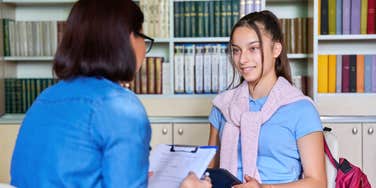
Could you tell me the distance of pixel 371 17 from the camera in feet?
9.95

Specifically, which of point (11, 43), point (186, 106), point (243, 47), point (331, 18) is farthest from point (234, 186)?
point (11, 43)

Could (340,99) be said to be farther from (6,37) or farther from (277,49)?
(6,37)

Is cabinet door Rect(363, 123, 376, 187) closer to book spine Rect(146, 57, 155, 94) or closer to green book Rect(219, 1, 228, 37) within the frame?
green book Rect(219, 1, 228, 37)

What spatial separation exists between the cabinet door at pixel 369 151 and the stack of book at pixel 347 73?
253mm

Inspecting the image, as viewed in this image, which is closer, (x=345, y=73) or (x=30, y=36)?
(x=345, y=73)

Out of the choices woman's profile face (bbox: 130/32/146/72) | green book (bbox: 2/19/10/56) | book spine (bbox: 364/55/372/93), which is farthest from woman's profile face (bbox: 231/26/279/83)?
green book (bbox: 2/19/10/56)

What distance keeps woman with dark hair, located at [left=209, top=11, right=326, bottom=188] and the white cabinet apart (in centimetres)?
139

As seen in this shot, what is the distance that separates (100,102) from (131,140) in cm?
9

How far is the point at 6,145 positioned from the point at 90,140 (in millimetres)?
2335

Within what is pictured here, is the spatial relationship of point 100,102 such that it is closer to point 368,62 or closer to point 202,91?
point 202,91

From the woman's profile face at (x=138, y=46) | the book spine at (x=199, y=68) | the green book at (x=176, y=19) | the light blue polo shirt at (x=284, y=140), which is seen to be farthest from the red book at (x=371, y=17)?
the woman's profile face at (x=138, y=46)

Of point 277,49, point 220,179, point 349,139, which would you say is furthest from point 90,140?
point 349,139

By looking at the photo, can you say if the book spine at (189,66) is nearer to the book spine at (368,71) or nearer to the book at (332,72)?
the book at (332,72)

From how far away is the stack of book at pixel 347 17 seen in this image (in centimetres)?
303
